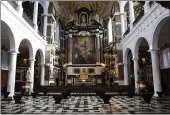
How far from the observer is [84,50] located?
84.9 ft

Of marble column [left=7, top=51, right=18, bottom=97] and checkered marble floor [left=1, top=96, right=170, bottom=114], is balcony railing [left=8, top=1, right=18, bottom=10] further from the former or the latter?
checkered marble floor [left=1, top=96, right=170, bottom=114]

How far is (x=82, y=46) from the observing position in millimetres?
26141

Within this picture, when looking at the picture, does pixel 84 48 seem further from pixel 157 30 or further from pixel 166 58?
pixel 157 30

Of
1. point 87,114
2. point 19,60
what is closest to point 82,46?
point 19,60

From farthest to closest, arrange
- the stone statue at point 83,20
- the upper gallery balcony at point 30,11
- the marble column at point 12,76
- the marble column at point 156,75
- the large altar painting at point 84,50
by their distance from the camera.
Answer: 1. the stone statue at point 83,20
2. the large altar painting at point 84,50
3. the upper gallery balcony at point 30,11
4. the marble column at point 12,76
5. the marble column at point 156,75

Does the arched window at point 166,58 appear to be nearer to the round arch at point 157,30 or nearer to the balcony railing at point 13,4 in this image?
the round arch at point 157,30

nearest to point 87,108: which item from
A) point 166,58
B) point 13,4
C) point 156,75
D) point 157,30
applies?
point 156,75

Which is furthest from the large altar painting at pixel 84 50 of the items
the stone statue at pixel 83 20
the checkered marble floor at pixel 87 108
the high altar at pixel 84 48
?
the checkered marble floor at pixel 87 108

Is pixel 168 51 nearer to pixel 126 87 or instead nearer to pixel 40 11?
pixel 126 87

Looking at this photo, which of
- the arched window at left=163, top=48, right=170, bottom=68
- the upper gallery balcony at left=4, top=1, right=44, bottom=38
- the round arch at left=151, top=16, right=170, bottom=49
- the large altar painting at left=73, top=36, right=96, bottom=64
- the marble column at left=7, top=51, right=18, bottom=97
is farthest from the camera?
the large altar painting at left=73, top=36, right=96, bottom=64

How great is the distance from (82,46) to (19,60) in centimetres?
1022

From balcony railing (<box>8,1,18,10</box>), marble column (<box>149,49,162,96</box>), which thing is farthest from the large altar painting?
marble column (<box>149,49,162,96</box>)

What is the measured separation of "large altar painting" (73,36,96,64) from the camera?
2549 centimetres

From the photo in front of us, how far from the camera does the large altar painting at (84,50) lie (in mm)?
25487
